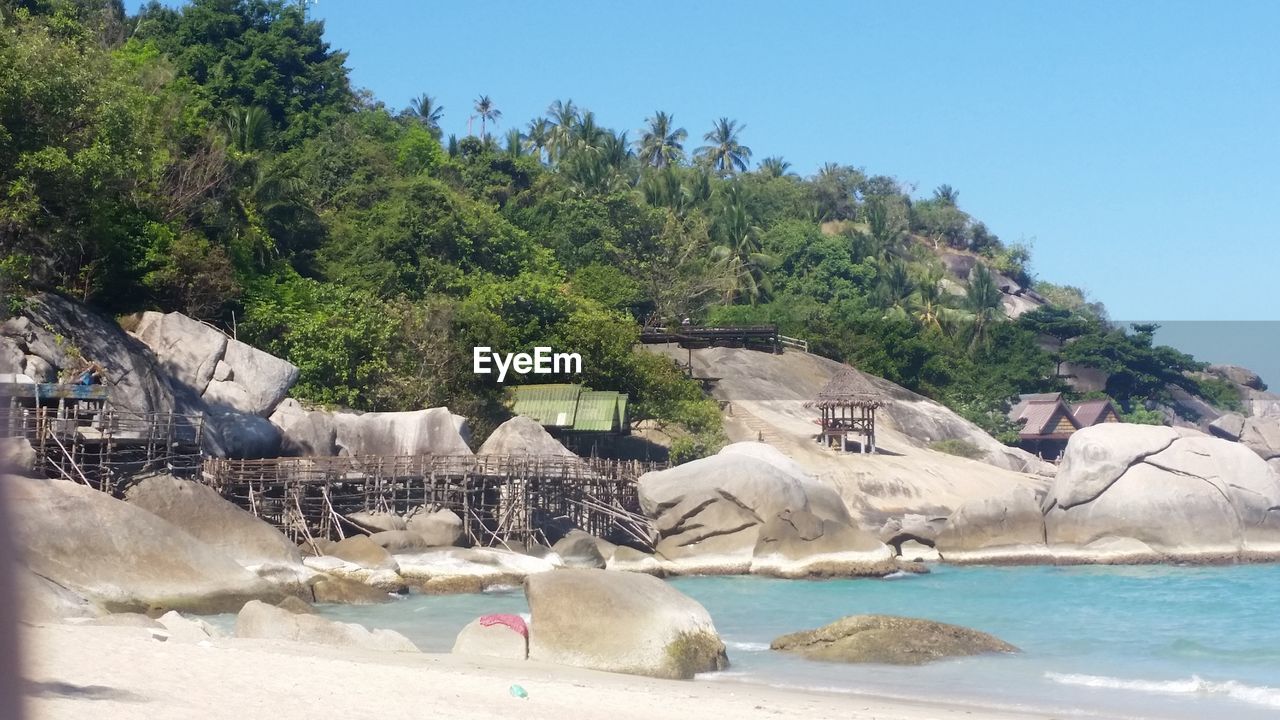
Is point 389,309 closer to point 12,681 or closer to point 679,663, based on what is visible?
point 679,663

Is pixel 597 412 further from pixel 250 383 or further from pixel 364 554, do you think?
pixel 364 554

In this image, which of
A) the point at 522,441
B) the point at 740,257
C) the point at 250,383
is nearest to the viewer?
the point at 250,383

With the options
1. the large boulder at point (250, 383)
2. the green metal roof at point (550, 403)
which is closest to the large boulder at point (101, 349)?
the large boulder at point (250, 383)

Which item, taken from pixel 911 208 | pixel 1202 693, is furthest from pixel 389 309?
pixel 911 208

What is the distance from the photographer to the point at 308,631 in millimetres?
15492

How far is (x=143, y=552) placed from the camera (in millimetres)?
19844

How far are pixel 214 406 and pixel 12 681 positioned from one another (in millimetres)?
30455

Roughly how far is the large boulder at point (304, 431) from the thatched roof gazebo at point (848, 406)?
19.0 meters

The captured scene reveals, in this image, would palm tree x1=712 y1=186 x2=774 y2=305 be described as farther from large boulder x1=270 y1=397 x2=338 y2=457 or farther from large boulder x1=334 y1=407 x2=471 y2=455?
large boulder x1=270 y1=397 x2=338 y2=457

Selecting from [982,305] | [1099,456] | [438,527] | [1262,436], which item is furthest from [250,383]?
[1262,436]

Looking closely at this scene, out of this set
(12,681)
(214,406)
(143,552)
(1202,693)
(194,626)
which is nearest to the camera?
(12,681)

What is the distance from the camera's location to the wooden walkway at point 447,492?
28641 millimetres

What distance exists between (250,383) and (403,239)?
36.1 ft

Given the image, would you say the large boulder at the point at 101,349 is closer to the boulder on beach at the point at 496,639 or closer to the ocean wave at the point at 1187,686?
the boulder on beach at the point at 496,639
